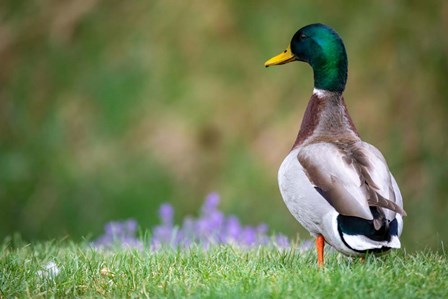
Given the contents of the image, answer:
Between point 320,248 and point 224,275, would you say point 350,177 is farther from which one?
point 224,275

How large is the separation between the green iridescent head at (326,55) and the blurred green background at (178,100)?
3066 mm

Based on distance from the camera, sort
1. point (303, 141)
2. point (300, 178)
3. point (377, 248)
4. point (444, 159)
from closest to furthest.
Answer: point (377, 248)
point (300, 178)
point (303, 141)
point (444, 159)

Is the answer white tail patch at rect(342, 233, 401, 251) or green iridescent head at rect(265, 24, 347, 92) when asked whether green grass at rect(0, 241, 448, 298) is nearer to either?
white tail patch at rect(342, 233, 401, 251)

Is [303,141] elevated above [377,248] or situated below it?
above

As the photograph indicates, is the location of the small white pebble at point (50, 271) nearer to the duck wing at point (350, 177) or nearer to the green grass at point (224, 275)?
the green grass at point (224, 275)

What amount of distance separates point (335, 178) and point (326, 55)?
0.98 metres

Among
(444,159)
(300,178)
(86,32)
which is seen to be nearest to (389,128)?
(444,159)

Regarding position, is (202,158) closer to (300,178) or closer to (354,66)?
(354,66)

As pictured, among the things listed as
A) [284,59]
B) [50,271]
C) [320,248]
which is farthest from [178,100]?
[50,271]

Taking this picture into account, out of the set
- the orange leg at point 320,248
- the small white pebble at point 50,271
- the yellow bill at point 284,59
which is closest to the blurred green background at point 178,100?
the yellow bill at point 284,59

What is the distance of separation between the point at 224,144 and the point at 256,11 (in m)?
1.23

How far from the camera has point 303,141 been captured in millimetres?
4988

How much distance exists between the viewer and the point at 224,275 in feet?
13.9

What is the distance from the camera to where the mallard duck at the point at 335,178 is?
4.21 metres
